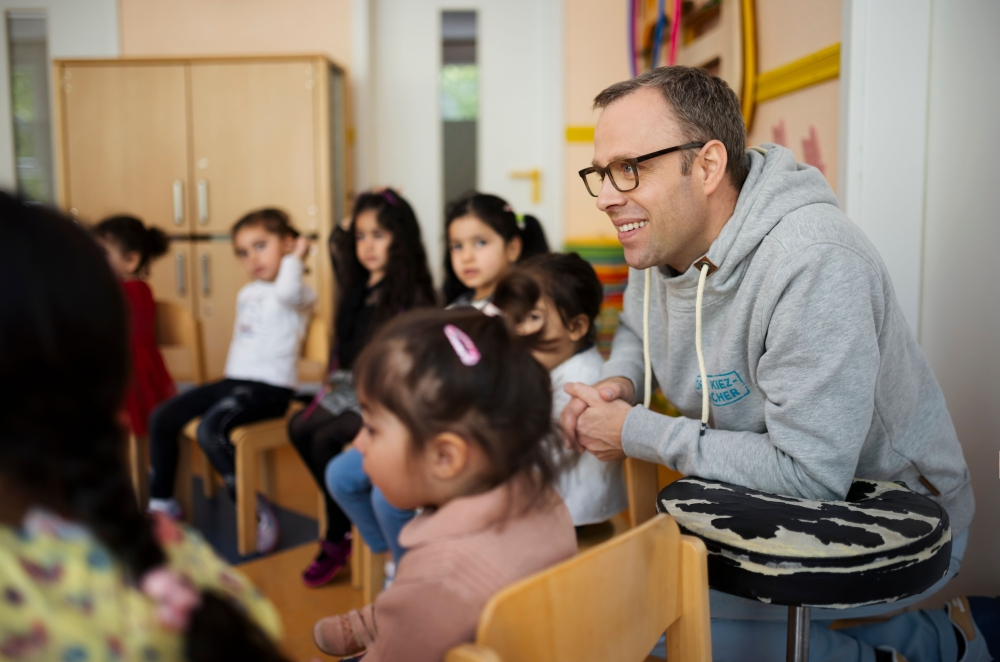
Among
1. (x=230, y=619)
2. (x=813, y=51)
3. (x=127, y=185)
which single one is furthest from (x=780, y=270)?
(x=127, y=185)

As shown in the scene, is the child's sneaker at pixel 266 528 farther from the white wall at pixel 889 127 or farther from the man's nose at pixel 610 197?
the white wall at pixel 889 127

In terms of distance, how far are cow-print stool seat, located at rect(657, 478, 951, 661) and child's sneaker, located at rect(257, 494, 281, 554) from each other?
1.55m

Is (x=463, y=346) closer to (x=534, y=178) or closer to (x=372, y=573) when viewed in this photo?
(x=372, y=573)

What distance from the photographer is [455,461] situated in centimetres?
84

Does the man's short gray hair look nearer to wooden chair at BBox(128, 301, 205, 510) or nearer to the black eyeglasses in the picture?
the black eyeglasses

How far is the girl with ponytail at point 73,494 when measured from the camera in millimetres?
516

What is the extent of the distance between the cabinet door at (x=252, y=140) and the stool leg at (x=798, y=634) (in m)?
3.12

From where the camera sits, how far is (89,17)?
13.1ft

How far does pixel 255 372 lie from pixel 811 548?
1919 millimetres

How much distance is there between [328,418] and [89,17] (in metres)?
3.12

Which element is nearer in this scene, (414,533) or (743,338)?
(414,533)

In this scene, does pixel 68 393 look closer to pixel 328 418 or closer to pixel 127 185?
pixel 328 418

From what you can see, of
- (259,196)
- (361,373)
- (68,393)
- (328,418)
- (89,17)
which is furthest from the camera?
(89,17)

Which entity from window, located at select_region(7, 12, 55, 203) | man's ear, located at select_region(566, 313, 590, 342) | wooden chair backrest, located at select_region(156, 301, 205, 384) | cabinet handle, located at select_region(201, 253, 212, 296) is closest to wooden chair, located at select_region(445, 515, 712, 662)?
man's ear, located at select_region(566, 313, 590, 342)
